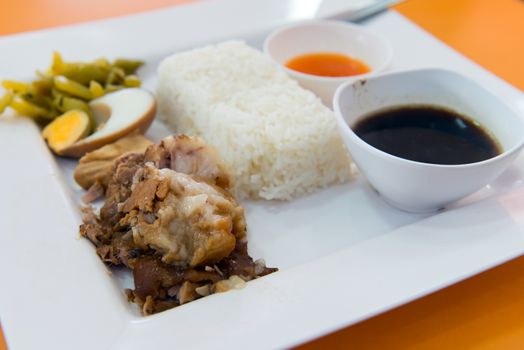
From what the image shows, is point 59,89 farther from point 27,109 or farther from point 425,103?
point 425,103

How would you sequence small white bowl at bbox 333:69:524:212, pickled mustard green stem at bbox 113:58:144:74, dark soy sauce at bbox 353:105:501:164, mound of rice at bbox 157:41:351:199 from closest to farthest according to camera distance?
1. small white bowl at bbox 333:69:524:212
2. dark soy sauce at bbox 353:105:501:164
3. mound of rice at bbox 157:41:351:199
4. pickled mustard green stem at bbox 113:58:144:74

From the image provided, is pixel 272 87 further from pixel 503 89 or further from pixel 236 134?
Result: pixel 503 89

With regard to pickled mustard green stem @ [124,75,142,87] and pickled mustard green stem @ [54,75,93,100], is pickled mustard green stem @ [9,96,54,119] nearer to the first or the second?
pickled mustard green stem @ [54,75,93,100]

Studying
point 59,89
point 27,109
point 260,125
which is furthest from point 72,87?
point 260,125

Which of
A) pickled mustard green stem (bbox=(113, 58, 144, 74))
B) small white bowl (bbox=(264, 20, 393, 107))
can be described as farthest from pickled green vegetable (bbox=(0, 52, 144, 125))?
small white bowl (bbox=(264, 20, 393, 107))

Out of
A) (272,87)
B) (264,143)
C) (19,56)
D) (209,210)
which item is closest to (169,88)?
(272,87)

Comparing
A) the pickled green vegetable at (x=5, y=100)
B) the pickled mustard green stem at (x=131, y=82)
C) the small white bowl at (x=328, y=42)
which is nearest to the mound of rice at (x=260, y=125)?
the pickled mustard green stem at (x=131, y=82)
